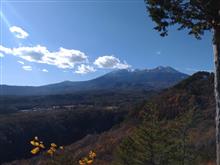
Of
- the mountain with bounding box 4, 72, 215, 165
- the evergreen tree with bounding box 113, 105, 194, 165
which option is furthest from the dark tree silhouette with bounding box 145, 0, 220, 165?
the mountain with bounding box 4, 72, 215, 165

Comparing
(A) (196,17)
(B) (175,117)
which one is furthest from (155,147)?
(B) (175,117)

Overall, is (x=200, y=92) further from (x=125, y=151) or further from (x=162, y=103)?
(x=125, y=151)

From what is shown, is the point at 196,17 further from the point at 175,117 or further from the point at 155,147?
the point at 175,117

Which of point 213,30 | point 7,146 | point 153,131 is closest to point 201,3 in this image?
point 213,30

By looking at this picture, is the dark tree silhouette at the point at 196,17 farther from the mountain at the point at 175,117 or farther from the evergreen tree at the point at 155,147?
the mountain at the point at 175,117

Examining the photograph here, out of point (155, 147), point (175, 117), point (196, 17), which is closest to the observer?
point (196, 17)

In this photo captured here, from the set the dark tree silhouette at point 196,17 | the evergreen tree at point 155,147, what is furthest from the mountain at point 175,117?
the dark tree silhouette at point 196,17

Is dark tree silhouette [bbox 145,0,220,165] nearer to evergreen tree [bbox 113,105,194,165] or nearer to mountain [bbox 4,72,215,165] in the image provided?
evergreen tree [bbox 113,105,194,165]

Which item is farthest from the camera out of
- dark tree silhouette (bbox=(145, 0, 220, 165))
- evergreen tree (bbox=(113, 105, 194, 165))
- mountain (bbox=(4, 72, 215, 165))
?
mountain (bbox=(4, 72, 215, 165))

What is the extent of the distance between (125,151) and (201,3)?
12.9 meters

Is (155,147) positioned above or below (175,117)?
below

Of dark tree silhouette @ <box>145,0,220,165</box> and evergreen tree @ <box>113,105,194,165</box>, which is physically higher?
dark tree silhouette @ <box>145,0,220,165</box>

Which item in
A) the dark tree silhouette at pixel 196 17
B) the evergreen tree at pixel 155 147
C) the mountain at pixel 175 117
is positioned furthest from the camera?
the mountain at pixel 175 117

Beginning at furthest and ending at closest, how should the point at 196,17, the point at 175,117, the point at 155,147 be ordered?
1. the point at 175,117
2. the point at 155,147
3. the point at 196,17
